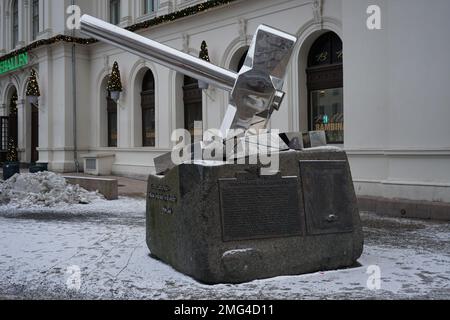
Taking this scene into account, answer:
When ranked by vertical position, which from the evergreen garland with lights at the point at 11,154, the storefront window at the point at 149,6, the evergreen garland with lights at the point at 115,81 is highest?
the storefront window at the point at 149,6

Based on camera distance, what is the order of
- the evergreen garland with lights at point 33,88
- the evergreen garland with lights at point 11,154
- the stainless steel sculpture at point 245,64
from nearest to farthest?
the stainless steel sculpture at point 245,64 → the evergreen garland with lights at point 33,88 → the evergreen garland with lights at point 11,154

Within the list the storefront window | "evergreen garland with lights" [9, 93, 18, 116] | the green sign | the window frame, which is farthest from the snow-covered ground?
"evergreen garland with lights" [9, 93, 18, 116]

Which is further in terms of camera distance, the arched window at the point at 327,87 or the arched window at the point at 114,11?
the arched window at the point at 114,11

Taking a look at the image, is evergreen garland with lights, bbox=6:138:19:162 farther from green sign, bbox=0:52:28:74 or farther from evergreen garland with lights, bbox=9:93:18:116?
green sign, bbox=0:52:28:74

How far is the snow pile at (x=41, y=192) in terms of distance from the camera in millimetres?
10805

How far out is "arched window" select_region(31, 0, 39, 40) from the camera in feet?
79.3

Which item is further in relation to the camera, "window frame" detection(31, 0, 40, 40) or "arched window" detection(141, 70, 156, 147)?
"window frame" detection(31, 0, 40, 40)

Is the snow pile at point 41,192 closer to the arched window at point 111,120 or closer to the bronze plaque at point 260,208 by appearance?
the bronze plaque at point 260,208

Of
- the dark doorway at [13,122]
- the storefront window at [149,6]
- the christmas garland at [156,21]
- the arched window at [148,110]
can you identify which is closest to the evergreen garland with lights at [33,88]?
the christmas garland at [156,21]

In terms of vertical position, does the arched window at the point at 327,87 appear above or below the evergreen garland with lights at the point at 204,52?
below

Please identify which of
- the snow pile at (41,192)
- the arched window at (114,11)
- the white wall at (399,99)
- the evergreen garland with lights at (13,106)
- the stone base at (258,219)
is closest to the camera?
the stone base at (258,219)

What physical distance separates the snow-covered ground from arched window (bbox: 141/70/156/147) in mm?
10188

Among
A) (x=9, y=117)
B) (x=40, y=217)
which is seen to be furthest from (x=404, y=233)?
(x=9, y=117)

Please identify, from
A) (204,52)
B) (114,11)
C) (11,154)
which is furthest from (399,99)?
(11,154)
